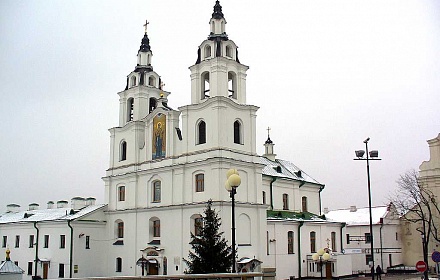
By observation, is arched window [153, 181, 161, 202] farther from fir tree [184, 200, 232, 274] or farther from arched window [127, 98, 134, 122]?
fir tree [184, 200, 232, 274]

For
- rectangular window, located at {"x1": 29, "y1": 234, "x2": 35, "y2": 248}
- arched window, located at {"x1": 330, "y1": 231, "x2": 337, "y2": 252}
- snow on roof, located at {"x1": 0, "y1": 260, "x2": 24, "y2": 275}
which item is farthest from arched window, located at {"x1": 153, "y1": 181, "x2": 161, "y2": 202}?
arched window, located at {"x1": 330, "y1": 231, "x2": 337, "y2": 252}

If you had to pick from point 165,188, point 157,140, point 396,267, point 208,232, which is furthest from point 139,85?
point 396,267

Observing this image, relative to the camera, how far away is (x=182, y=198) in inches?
1346

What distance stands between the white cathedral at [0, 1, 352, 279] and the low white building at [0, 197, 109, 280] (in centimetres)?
8

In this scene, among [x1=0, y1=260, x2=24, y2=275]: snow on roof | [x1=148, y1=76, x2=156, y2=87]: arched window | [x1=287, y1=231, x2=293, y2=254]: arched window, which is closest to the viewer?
[x1=0, y1=260, x2=24, y2=275]: snow on roof

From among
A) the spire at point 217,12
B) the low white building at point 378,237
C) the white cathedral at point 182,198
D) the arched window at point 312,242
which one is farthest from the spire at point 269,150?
the spire at point 217,12

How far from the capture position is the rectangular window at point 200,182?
110ft

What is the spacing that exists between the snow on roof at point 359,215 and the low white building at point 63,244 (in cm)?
2406

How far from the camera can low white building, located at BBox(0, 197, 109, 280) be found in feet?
130

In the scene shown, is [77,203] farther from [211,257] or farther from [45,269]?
[211,257]

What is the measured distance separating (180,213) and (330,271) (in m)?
13.3

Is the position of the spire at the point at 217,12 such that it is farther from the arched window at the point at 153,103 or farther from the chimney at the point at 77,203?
the chimney at the point at 77,203

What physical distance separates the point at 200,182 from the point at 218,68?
25.2 feet

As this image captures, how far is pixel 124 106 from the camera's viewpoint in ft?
136
